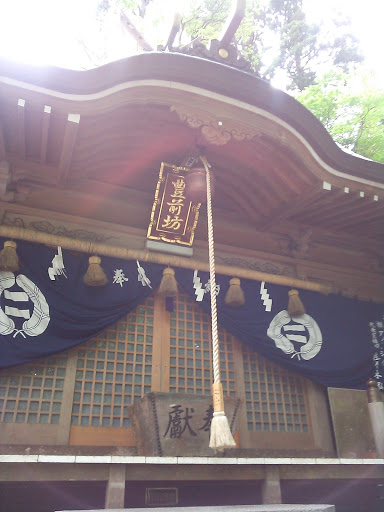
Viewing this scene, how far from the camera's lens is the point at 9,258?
180 inches

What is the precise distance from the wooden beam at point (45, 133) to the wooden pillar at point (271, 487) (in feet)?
13.1

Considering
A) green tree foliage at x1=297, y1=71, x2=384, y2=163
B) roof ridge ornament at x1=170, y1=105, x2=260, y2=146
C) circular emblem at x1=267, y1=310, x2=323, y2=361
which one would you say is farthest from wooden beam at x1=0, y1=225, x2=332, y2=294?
green tree foliage at x1=297, y1=71, x2=384, y2=163

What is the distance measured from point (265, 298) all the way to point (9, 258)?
3348mm

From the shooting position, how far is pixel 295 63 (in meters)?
18.3

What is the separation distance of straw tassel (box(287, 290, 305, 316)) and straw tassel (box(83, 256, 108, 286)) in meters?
2.58

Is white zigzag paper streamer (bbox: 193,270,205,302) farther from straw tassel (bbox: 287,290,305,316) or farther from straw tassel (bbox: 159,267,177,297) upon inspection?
straw tassel (bbox: 287,290,305,316)

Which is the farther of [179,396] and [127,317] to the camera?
[127,317]

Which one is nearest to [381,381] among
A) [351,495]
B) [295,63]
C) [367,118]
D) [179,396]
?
[351,495]

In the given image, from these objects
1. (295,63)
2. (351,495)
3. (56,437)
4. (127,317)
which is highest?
(295,63)

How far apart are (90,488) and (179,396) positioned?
141 cm

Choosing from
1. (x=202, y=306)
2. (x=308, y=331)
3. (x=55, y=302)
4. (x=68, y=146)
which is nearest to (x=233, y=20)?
(x=68, y=146)

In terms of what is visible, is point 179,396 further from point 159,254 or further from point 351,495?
point 351,495

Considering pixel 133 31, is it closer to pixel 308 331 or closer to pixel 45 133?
pixel 45 133

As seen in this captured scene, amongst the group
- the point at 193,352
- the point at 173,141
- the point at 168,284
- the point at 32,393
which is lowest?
the point at 32,393
